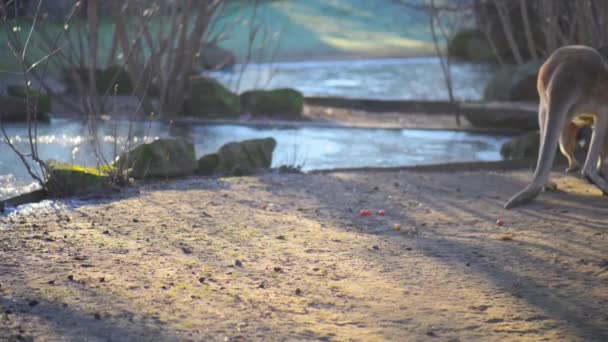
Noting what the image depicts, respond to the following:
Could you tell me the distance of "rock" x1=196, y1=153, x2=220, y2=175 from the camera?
8.29 metres

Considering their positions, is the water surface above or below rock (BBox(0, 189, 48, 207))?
below

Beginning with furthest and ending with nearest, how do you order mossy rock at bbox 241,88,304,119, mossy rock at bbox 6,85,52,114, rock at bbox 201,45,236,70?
rock at bbox 201,45,236,70, mossy rock at bbox 241,88,304,119, mossy rock at bbox 6,85,52,114

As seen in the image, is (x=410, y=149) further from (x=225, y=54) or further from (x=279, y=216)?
(x=225, y=54)

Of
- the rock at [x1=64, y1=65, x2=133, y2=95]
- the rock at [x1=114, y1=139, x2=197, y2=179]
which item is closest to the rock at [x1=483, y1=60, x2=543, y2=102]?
the rock at [x1=64, y1=65, x2=133, y2=95]

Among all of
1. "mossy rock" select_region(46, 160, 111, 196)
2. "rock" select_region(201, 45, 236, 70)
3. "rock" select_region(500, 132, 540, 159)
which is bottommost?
"rock" select_region(201, 45, 236, 70)

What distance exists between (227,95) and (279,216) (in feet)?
23.0

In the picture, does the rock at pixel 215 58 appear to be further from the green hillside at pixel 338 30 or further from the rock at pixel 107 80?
the rock at pixel 107 80

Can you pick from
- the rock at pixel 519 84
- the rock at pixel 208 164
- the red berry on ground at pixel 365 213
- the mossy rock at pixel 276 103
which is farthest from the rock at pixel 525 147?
the mossy rock at pixel 276 103

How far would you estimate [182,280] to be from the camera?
15.1 ft

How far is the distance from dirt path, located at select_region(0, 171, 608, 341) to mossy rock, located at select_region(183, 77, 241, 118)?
570cm

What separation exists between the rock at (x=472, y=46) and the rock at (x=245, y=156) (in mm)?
17734

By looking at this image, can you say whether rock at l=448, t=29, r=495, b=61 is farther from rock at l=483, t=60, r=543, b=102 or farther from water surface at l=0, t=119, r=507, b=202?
water surface at l=0, t=119, r=507, b=202

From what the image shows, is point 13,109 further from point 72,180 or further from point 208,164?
point 72,180

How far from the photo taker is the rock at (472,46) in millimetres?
25531
